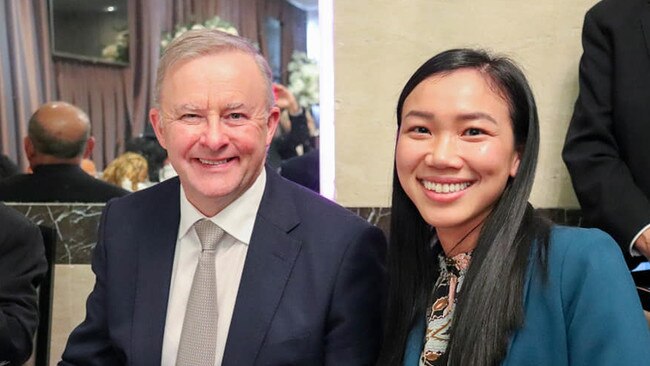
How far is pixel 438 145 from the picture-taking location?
4.42 ft

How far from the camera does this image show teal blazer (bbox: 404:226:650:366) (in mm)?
1234

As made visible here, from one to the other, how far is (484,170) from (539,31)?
1248 mm

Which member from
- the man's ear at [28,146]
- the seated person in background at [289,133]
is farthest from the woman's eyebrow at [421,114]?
the man's ear at [28,146]

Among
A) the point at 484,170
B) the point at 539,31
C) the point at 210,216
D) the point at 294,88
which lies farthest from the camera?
the point at 294,88

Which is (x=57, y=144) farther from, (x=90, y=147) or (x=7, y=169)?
(x=7, y=169)

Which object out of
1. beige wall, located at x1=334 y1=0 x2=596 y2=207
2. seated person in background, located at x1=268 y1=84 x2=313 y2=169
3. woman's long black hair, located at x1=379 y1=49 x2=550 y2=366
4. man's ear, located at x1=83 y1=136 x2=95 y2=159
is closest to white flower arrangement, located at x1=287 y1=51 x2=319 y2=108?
seated person in background, located at x1=268 y1=84 x2=313 y2=169

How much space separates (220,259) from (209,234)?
6 centimetres

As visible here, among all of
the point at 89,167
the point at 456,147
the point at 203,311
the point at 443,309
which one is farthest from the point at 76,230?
the point at 456,147

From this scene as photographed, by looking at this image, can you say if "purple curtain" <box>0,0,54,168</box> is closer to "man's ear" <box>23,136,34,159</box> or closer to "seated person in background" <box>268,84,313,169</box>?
"man's ear" <box>23,136,34,159</box>

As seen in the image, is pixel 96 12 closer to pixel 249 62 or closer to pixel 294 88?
pixel 294 88

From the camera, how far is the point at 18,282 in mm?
2070

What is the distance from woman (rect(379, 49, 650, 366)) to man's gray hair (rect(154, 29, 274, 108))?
0.36 metres

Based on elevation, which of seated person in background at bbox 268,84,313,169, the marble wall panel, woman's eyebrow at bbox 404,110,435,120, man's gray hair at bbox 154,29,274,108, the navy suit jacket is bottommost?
the marble wall panel

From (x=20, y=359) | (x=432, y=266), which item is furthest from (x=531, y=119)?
(x=20, y=359)
